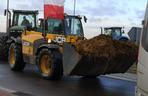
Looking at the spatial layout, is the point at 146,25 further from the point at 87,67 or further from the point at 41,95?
the point at 87,67

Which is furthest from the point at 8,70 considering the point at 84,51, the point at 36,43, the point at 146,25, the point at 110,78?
the point at 146,25

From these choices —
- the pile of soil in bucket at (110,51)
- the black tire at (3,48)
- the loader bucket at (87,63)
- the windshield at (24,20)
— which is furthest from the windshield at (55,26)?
the black tire at (3,48)

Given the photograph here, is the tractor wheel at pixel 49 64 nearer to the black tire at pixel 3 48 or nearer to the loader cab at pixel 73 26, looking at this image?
the loader cab at pixel 73 26

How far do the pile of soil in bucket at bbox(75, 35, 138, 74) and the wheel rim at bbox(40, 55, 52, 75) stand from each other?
74.5 inches

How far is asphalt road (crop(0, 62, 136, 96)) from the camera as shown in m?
13.5

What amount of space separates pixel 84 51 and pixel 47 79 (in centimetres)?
247

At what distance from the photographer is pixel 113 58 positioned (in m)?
15.0

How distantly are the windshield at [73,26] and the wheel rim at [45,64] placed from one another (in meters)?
2.25

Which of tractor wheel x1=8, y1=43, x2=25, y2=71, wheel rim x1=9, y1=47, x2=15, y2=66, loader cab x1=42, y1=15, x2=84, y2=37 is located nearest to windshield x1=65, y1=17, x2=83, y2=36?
loader cab x1=42, y1=15, x2=84, y2=37

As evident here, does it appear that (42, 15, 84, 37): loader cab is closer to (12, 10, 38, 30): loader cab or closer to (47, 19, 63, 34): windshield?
(47, 19, 63, 34): windshield

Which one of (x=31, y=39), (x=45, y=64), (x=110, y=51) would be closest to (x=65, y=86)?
(x=110, y=51)

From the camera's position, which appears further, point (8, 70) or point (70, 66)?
point (8, 70)

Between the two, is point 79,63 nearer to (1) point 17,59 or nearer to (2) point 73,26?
(1) point 17,59

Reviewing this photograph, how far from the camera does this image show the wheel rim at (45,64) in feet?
54.0
